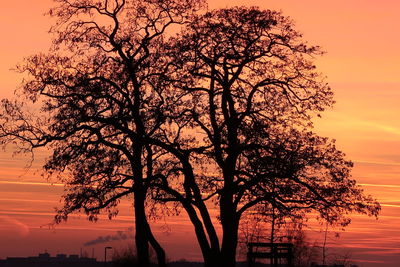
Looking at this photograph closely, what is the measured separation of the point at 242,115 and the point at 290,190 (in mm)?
4755

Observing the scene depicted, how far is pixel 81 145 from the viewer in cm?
3869

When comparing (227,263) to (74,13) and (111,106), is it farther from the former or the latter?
(74,13)

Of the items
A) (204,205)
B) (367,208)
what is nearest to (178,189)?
(204,205)

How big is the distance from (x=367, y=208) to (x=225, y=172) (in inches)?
305

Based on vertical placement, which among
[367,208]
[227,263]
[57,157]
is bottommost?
[227,263]

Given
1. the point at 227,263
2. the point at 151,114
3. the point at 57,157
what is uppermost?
the point at 151,114

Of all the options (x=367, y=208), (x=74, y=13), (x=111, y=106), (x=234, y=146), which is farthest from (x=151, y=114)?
(x=367, y=208)

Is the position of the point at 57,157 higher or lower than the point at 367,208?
higher

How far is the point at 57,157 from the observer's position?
3803 centimetres

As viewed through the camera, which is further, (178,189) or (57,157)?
(178,189)

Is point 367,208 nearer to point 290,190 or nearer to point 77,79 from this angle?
point 290,190

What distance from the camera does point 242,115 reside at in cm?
3916

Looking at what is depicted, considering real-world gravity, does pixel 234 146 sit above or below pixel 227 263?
above

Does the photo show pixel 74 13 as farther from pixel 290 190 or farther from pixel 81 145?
pixel 290 190
